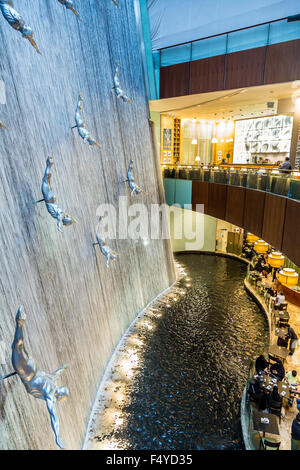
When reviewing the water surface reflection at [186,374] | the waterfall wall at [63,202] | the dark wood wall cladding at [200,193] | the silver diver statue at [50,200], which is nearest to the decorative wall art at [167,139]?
the dark wood wall cladding at [200,193]

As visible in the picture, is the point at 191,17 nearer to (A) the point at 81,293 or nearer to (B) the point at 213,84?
(B) the point at 213,84

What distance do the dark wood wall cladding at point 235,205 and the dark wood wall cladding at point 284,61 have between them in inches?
137

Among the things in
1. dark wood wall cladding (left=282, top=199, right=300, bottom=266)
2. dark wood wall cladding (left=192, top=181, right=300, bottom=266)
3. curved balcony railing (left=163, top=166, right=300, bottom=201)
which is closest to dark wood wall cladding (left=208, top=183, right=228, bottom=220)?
dark wood wall cladding (left=192, top=181, right=300, bottom=266)

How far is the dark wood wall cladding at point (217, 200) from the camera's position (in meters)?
11.9

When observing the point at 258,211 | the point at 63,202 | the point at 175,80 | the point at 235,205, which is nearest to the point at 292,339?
the point at 258,211

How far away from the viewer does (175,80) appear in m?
12.5

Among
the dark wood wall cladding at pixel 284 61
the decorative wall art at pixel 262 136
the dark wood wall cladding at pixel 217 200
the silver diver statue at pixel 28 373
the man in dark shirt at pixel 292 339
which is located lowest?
the man in dark shirt at pixel 292 339

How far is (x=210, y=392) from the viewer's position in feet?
21.2

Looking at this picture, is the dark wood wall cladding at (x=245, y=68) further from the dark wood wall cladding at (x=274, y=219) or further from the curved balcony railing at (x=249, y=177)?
the dark wood wall cladding at (x=274, y=219)

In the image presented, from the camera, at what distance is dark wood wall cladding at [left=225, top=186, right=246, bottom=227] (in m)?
10.4

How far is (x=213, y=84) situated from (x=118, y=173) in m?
5.66

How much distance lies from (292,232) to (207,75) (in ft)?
23.8
